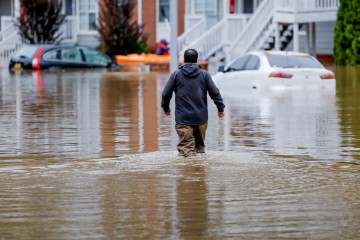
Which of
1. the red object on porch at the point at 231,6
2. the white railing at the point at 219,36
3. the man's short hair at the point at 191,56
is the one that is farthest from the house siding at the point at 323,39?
the man's short hair at the point at 191,56

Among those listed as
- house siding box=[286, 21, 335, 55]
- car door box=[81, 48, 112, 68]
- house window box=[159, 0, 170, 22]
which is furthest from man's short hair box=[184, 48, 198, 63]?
house window box=[159, 0, 170, 22]

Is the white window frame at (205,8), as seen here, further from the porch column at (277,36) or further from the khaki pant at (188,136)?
the khaki pant at (188,136)

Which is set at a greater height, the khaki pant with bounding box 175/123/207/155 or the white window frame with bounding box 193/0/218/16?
the white window frame with bounding box 193/0/218/16

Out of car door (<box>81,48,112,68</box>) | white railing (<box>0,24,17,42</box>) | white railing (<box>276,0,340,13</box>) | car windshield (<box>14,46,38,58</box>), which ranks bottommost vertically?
car door (<box>81,48,112,68</box>)

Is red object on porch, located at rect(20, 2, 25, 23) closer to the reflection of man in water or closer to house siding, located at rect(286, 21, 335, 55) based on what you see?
the reflection of man in water

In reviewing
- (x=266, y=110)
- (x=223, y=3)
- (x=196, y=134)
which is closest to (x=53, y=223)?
(x=196, y=134)

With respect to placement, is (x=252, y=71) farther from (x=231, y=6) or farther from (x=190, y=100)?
(x=231, y=6)

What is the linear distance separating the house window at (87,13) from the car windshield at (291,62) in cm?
3349

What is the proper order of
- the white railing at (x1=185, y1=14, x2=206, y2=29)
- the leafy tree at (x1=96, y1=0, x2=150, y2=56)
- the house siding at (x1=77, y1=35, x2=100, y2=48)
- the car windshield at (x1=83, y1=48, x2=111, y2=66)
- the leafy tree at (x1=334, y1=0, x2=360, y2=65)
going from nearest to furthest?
the leafy tree at (x1=334, y1=0, x2=360, y2=65)
the car windshield at (x1=83, y1=48, x2=111, y2=66)
the white railing at (x1=185, y1=14, x2=206, y2=29)
the leafy tree at (x1=96, y1=0, x2=150, y2=56)
the house siding at (x1=77, y1=35, x2=100, y2=48)

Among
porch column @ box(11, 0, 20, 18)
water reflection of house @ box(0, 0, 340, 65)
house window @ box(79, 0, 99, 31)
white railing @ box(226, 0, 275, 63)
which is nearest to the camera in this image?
water reflection of house @ box(0, 0, 340, 65)

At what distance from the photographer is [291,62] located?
2909cm

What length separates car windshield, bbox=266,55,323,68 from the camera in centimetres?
2897

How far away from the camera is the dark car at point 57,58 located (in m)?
46.7

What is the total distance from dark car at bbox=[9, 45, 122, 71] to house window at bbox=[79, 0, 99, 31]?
556 inches
